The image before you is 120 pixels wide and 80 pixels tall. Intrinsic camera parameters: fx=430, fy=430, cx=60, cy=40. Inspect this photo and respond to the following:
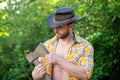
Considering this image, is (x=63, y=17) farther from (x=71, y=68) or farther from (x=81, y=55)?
(x=71, y=68)

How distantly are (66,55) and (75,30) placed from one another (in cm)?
450

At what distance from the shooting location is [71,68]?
409 cm

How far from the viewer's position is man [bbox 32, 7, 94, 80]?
4117mm

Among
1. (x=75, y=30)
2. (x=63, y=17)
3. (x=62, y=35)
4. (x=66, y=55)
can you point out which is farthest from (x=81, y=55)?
(x=75, y=30)

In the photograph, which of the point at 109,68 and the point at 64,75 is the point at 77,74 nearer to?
the point at 64,75

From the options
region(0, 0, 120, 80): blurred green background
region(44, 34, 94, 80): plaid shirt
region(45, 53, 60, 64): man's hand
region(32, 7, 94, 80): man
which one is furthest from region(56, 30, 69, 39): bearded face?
region(0, 0, 120, 80): blurred green background

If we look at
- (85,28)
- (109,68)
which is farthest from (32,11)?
(109,68)

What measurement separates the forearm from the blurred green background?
3.15 metres

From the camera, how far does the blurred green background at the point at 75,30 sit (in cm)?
785

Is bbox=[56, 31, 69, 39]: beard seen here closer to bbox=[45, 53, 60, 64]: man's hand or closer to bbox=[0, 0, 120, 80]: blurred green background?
bbox=[45, 53, 60, 64]: man's hand

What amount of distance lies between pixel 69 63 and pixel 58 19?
52cm

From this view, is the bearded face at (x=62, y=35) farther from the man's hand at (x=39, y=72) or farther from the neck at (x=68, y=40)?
the man's hand at (x=39, y=72)

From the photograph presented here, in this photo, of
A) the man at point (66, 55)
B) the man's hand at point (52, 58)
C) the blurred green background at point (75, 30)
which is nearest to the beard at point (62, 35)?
the man at point (66, 55)

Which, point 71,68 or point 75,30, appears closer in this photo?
point 71,68
